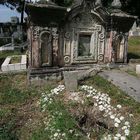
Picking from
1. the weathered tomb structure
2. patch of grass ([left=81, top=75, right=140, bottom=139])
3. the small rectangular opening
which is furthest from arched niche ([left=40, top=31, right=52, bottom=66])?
patch of grass ([left=81, top=75, right=140, bottom=139])

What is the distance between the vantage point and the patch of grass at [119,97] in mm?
4867

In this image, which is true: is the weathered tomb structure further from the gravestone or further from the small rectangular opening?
the gravestone

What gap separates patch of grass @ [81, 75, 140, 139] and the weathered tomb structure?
43.6 inches

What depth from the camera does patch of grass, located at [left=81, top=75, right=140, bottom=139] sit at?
16.0 feet

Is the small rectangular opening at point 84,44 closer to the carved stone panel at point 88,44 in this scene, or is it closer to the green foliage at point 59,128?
the carved stone panel at point 88,44

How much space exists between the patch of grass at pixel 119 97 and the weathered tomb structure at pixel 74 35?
1.11 metres

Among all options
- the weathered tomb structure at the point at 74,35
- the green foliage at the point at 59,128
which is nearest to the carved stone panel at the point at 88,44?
the weathered tomb structure at the point at 74,35

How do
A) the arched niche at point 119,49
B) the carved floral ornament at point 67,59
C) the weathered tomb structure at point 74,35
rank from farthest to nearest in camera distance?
the arched niche at point 119,49
the carved floral ornament at point 67,59
the weathered tomb structure at point 74,35

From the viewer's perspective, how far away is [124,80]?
7.32 meters

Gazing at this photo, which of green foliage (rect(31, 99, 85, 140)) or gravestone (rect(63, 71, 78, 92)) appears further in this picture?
gravestone (rect(63, 71, 78, 92))

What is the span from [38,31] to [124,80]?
116 inches

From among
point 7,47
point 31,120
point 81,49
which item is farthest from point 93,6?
point 7,47

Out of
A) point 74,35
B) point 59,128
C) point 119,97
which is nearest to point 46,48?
point 74,35

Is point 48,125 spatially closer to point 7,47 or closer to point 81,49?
point 81,49
